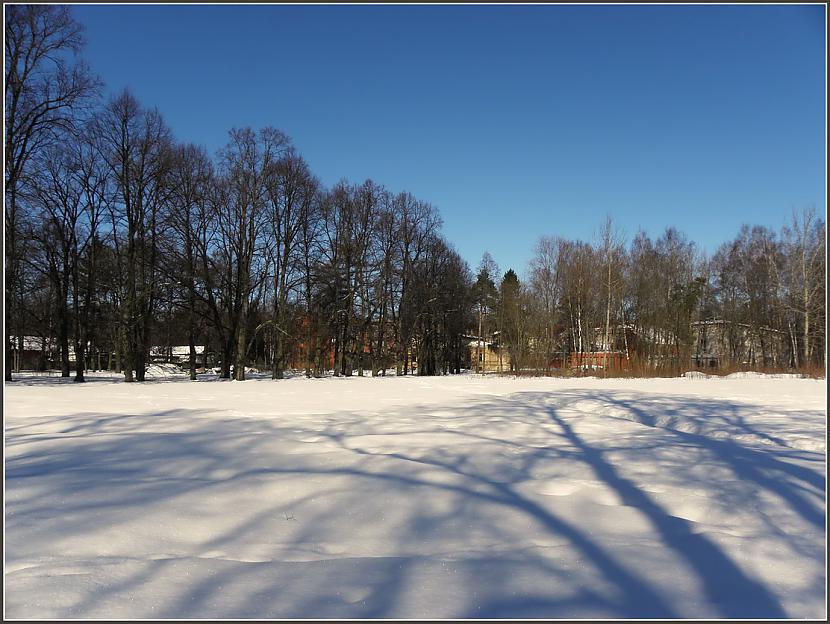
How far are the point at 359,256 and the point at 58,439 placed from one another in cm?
2952

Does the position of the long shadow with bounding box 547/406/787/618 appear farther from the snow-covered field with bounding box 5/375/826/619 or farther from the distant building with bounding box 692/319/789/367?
the distant building with bounding box 692/319/789/367

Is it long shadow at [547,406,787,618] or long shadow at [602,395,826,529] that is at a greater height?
long shadow at [602,395,826,529]

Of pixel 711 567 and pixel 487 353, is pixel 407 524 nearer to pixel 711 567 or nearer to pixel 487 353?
pixel 711 567

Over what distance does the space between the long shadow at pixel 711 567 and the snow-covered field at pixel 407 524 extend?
15mm

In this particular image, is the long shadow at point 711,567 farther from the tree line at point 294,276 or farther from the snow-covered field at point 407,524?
the tree line at point 294,276

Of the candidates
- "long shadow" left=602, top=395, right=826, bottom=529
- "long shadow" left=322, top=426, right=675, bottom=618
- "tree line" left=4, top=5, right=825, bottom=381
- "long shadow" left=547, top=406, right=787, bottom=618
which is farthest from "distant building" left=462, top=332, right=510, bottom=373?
"long shadow" left=547, top=406, right=787, bottom=618

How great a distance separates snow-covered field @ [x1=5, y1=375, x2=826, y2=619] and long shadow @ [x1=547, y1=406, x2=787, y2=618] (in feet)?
0.05

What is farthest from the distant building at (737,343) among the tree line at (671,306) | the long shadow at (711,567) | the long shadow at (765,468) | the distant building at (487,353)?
the long shadow at (711,567)

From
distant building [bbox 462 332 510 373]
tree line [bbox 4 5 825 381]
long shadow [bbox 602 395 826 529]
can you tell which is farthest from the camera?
distant building [bbox 462 332 510 373]

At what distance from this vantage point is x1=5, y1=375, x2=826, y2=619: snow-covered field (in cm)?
270

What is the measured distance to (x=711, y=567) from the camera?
10.3ft

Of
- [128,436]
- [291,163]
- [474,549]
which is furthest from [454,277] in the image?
[474,549]

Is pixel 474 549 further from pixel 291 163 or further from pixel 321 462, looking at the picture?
pixel 291 163

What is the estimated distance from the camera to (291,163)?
30.2 meters
